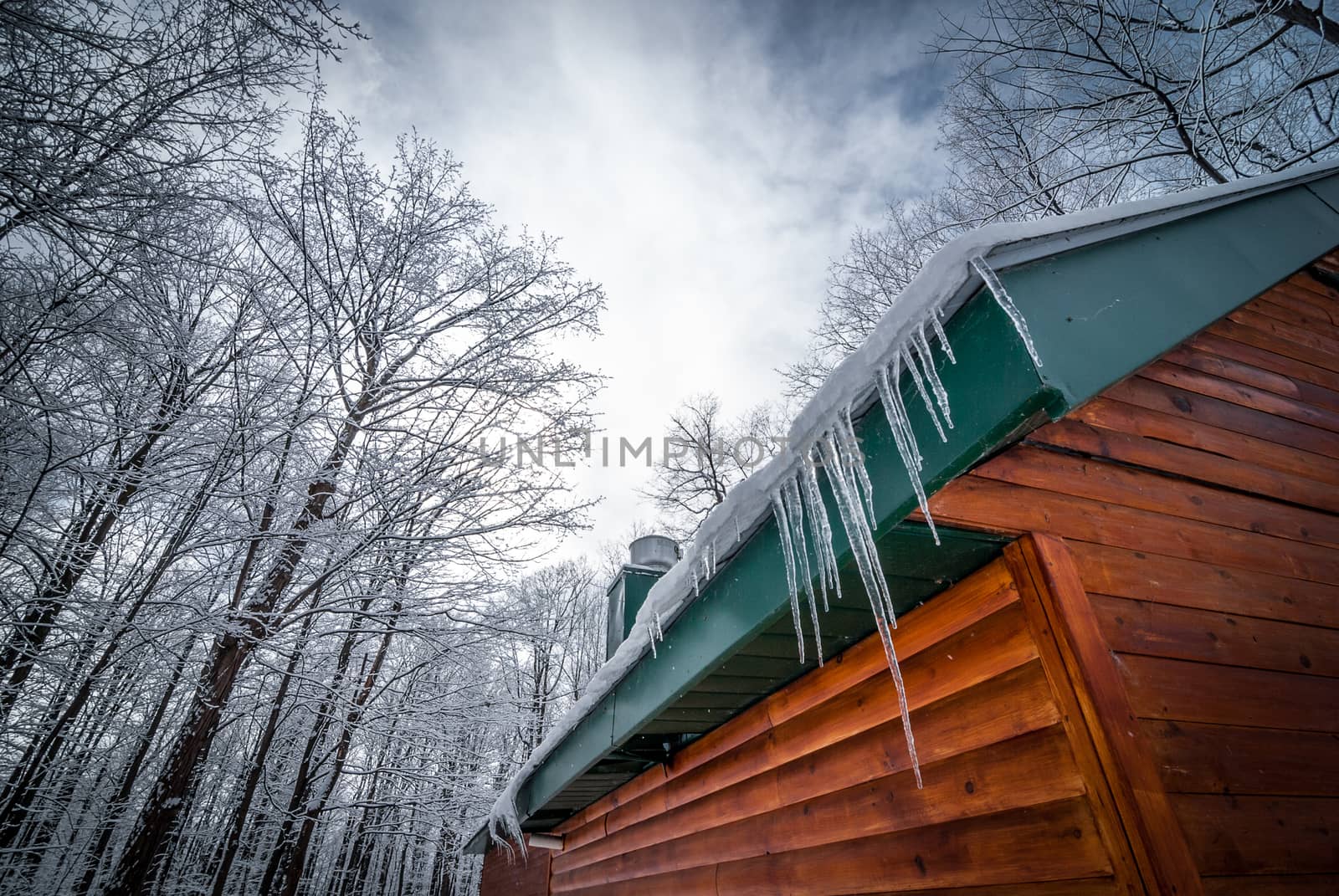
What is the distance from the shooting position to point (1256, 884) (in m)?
1.18

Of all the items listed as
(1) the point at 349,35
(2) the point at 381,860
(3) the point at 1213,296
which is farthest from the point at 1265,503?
(2) the point at 381,860

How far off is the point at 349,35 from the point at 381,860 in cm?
2268

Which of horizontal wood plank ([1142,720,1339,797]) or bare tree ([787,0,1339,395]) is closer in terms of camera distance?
horizontal wood plank ([1142,720,1339,797])

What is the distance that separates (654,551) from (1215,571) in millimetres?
5112

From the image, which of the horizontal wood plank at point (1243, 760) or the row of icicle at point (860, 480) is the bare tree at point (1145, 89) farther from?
the row of icicle at point (860, 480)

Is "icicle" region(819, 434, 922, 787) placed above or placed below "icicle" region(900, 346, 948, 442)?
below

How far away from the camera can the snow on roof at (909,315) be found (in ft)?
3.48

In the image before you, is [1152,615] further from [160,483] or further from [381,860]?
[381,860]

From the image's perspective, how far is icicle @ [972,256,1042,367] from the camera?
998 mm

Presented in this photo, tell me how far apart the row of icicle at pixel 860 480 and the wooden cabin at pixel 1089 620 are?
0.10ft

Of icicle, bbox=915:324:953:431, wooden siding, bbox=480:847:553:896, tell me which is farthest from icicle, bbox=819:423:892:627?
wooden siding, bbox=480:847:553:896

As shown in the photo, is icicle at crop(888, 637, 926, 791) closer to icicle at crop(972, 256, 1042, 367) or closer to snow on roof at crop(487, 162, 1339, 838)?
snow on roof at crop(487, 162, 1339, 838)

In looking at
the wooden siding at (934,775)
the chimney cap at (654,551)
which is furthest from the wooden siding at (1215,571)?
the chimney cap at (654,551)

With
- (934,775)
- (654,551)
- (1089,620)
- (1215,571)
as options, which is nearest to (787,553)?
(1089,620)
